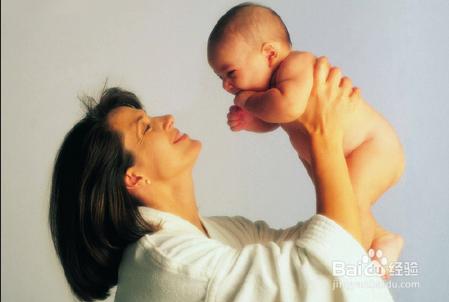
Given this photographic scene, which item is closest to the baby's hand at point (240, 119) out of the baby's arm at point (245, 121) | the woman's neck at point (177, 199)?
the baby's arm at point (245, 121)

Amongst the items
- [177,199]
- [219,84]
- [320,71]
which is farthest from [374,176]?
[219,84]

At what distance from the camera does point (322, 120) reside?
0.83 m

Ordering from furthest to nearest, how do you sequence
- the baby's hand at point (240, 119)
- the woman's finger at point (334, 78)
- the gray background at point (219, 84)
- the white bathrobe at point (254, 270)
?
the gray background at point (219, 84) < the baby's hand at point (240, 119) < the woman's finger at point (334, 78) < the white bathrobe at point (254, 270)

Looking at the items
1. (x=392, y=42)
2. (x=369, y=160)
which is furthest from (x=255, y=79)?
(x=392, y=42)

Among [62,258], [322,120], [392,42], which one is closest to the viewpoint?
[322,120]

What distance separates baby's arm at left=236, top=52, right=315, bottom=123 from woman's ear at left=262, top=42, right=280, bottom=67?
0.03 metres

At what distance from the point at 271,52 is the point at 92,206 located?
0.33 m

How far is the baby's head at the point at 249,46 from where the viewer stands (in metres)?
0.89

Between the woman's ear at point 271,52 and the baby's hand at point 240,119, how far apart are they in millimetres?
89

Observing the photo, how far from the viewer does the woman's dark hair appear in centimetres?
88

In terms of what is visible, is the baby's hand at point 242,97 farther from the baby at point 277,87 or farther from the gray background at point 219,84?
the gray background at point 219,84

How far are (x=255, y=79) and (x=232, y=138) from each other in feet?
1.36

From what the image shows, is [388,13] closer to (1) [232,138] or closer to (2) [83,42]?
(1) [232,138]

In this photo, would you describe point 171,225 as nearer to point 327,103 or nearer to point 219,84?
point 327,103
